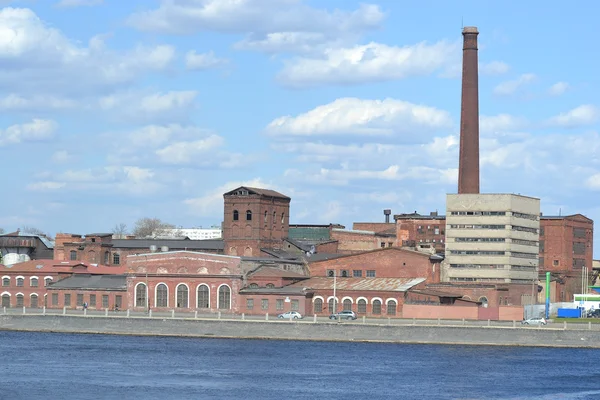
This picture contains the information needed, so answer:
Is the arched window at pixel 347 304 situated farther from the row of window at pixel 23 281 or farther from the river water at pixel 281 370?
the row of window at pixel 23 281

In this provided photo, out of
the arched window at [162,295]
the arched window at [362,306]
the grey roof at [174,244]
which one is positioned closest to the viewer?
the arched window at [362,306]

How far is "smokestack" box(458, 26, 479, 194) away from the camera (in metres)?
143

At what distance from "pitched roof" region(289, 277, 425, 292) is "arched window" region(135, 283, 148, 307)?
15.2 m

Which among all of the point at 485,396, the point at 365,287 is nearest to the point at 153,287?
the point at 365,287

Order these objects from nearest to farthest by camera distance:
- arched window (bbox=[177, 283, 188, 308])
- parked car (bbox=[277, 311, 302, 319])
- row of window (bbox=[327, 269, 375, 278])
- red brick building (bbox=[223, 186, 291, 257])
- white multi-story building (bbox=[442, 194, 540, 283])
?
parked car (bbox=[277, 311, 302, 319])
arched window (bbox=[177, 283, 188, 308])
row of window (bbox=[327, 269, 375, 278])
white multi-story building (bbox=[442, 194, 540, 283])
red brick building (bbox=[223, 186, 291, 257])

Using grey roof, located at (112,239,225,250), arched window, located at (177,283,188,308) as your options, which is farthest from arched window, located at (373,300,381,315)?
grey roof, located at (112,239,225,250)

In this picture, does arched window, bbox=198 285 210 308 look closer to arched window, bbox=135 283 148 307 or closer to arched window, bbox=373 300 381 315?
arched window, bbox=135 283 148 307

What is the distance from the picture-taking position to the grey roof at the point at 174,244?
154 metres

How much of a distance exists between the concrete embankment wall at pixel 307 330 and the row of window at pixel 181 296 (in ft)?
34.1

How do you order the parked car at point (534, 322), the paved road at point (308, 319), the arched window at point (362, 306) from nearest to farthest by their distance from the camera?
the paved road at point (308, 319)
the parked car at point (534, 322)
the arched window at point (362, 306)

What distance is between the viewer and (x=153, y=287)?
12925 cm

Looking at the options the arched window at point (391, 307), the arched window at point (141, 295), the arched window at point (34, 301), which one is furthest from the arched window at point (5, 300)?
the arched window at point (391, 307)

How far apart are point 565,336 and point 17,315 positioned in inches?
2078

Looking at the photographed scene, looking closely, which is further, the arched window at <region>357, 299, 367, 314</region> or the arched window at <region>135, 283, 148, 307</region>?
the arched window at <region>135, 283, 148, 307</region>
